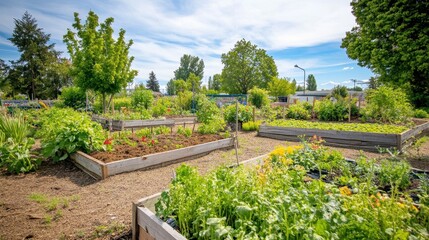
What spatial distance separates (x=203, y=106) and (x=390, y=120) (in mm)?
8364

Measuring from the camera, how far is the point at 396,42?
14031 mm

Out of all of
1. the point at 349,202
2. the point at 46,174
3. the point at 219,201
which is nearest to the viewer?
the point at 349,202

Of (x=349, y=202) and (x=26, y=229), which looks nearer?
(x=349, y=202)

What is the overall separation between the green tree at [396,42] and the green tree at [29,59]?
4039cm

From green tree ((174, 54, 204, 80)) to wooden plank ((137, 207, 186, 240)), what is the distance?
64.1m

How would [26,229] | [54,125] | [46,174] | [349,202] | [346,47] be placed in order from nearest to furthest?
1. [349,202]
2. [26,229]
3. [46,174]
4. [54,125]
5. [346,47]

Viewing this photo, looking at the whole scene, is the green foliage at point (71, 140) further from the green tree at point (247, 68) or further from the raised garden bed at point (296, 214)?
the green tree at point (247, 68)

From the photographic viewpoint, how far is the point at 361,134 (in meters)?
6.50

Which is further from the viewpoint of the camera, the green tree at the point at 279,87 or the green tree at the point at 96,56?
the green tree at the point at 279,87

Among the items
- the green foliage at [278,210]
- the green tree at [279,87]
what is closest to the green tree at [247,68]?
the green tree at [279,87]

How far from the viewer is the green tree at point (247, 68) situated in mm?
45625

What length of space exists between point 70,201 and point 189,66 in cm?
6461

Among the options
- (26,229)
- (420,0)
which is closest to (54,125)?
(26,229)

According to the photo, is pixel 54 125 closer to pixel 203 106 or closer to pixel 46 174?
pixel 46 174
